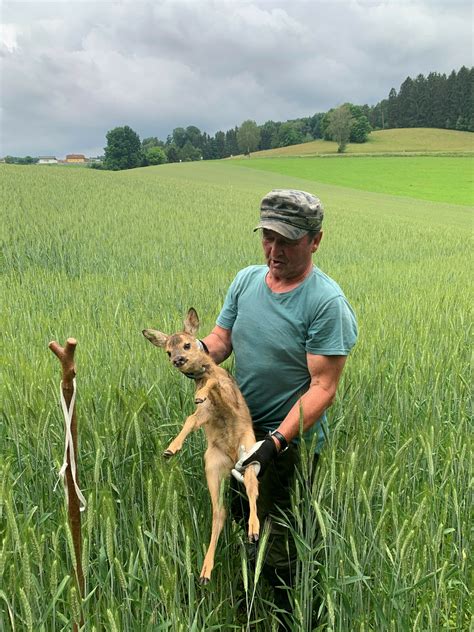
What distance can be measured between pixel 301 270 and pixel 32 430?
130cm

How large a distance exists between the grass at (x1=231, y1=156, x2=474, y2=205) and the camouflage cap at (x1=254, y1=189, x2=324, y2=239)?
36301 millimetres

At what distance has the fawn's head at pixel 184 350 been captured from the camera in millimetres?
1619

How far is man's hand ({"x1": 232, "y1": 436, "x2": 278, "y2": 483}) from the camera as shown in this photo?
1618 millimetres

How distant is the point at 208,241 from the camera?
9.88 m


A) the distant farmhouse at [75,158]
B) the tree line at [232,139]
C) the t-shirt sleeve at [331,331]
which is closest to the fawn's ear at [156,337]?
the t-shirt sleeve at [331,331]

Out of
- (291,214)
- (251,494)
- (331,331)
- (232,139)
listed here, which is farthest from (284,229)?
(232,139)

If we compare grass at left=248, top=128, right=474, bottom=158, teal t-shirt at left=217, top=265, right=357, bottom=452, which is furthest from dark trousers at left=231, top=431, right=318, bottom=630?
grass at left=248, top=128, right=474, bottom=158

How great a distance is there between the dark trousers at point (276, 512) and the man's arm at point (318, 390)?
0.71 feet

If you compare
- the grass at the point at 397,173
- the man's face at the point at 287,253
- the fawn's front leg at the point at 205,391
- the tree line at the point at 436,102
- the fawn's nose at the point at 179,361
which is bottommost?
the grass at the point at 397,173

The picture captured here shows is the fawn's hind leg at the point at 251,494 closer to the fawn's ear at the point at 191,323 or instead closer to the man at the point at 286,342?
the man at the point at 286,342

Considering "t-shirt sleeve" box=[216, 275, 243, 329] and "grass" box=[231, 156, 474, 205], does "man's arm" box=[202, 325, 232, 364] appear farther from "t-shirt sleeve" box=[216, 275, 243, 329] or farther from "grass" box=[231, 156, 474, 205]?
"grass" box=[231, 156, 474, 205]

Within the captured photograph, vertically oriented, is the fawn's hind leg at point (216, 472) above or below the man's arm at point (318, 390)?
below

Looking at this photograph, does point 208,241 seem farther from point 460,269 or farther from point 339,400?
point 339,400

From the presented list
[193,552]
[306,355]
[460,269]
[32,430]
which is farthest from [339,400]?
[460,269]
